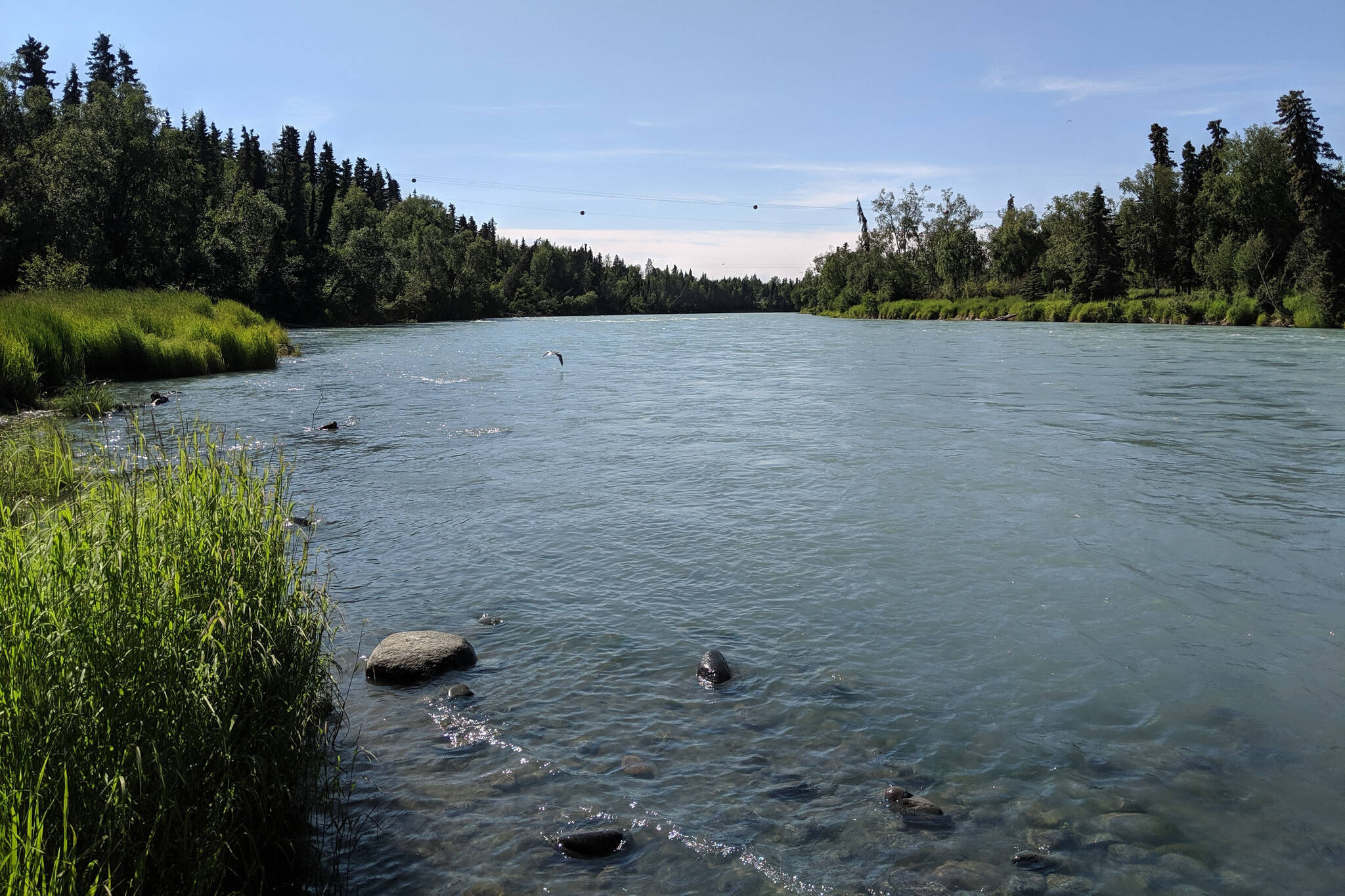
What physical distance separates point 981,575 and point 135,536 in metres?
9.00

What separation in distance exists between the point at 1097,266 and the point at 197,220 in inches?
3308

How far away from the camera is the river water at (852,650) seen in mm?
5188

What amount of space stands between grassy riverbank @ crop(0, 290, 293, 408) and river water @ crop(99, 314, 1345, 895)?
20.8ft

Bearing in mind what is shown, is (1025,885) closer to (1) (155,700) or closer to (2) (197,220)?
(1) (155,700)

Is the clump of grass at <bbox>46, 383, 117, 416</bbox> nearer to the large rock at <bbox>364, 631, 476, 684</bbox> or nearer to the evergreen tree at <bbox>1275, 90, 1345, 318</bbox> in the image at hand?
the large rock at <bbox>364, 631, 476, 684</bbox>

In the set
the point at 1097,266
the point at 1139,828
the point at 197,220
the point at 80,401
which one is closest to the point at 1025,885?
the point at 1139,828

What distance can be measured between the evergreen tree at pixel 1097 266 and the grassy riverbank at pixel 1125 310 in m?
1.81

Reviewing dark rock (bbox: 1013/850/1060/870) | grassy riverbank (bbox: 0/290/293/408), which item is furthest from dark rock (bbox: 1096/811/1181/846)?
grassy riverbank (bbox: 0/290/293/408)

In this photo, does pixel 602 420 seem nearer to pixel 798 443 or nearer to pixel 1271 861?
pixel 798 443

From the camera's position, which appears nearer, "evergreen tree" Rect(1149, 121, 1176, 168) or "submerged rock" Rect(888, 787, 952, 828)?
"submerged rock" Rect(888, 787, 952, 828)

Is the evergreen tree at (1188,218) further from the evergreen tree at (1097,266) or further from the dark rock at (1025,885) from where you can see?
the dark rock at (1025,885)

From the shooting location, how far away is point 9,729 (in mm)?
3344

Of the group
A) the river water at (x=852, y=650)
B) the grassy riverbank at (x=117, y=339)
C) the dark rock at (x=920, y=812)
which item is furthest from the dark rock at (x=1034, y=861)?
the grassy riverbank at (x=117, y=339)

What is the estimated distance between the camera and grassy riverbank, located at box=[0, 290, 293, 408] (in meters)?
20.4
